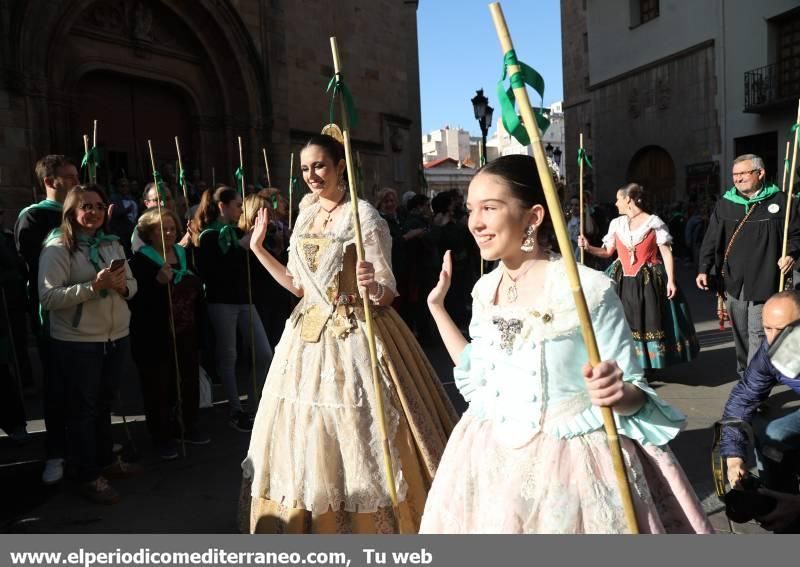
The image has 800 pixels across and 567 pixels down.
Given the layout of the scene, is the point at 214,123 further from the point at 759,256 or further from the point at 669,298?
the point at 759,256

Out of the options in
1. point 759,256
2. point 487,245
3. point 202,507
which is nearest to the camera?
point 487,245

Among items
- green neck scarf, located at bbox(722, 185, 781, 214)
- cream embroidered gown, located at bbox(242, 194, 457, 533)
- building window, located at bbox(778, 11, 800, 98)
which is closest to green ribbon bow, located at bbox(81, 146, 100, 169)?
cream embroidered gown, located at bbox(242, 194, 457, 533)

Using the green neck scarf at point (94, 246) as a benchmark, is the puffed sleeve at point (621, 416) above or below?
below

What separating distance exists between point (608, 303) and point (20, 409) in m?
4.66

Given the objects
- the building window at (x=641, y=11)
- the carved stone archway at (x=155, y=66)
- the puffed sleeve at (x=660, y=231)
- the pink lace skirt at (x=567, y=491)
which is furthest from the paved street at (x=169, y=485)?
the building window at (x=641, y=11)

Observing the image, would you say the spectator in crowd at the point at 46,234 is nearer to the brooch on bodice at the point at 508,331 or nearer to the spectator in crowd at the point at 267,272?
the spectator in crowd at the point at 267,272

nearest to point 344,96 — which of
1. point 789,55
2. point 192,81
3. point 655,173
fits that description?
point 192,81

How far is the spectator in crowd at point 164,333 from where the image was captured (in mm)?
4625

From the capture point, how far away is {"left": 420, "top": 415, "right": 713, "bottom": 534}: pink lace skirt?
177 cm

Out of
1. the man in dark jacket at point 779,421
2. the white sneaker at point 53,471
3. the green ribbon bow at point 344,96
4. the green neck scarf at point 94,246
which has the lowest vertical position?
the white sneaker at point 53,471

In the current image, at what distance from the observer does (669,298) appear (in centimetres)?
638

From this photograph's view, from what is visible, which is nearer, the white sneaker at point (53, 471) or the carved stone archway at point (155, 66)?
the white sneaker at point (53, 471)

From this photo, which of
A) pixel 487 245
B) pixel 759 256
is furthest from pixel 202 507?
pixel 759 256

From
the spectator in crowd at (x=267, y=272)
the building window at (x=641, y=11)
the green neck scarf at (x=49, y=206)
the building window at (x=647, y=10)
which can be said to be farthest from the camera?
the building window at (x=641, y=11)
